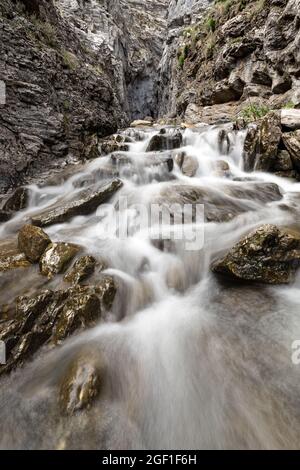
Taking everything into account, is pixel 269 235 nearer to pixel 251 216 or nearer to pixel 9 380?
pixel 251 216

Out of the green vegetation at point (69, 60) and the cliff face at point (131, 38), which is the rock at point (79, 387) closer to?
the green vegetation at point (69, 60)

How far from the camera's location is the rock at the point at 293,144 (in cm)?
632

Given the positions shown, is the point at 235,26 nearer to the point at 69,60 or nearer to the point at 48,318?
the point at 69,60

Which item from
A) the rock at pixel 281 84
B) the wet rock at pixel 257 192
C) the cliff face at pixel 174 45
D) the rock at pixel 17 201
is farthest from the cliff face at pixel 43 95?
the cliff face at pixel 174 45

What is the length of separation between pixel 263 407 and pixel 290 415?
17 cm

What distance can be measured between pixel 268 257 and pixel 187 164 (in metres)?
5.22

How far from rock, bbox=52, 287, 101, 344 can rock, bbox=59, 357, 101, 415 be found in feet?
1.45

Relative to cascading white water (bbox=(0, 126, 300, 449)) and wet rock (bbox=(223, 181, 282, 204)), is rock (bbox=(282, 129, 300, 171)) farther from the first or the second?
cascading white water (bbox=(0, 126, 300, 449))

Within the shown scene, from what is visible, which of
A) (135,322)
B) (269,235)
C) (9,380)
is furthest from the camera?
(269,235)

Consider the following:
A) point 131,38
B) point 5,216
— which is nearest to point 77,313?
point 5,216

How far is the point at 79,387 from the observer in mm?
1976

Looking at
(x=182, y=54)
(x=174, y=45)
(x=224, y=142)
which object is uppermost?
(x=174, y=45)

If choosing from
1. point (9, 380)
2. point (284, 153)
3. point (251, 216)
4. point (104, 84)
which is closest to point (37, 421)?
point (9, 380)
